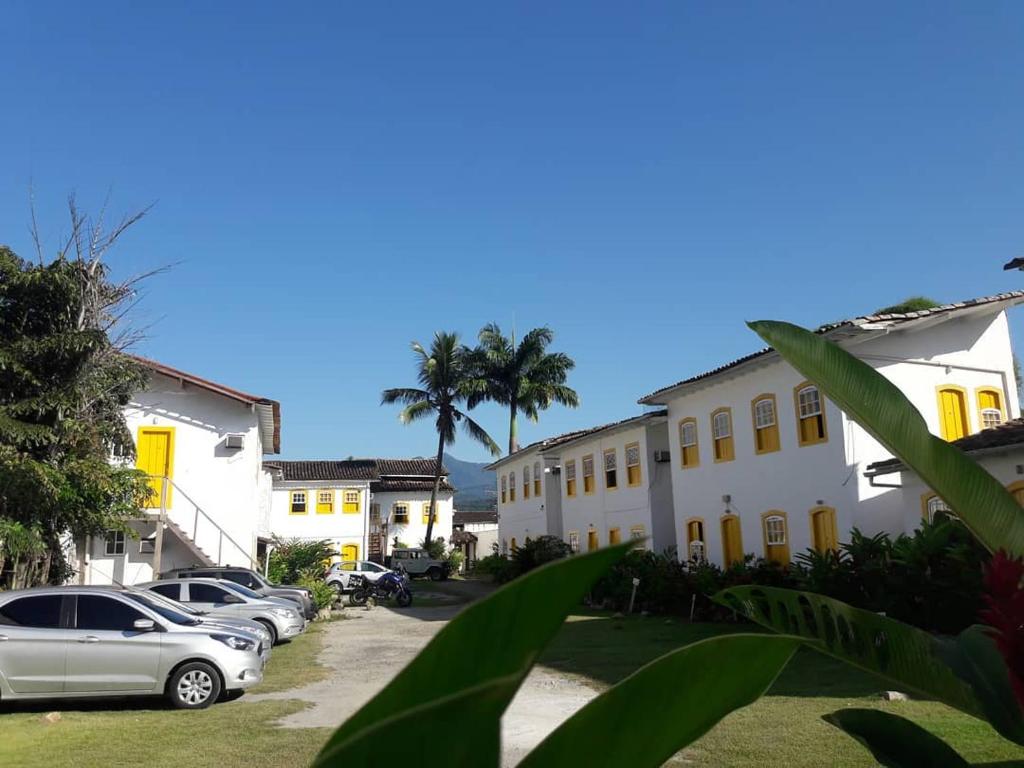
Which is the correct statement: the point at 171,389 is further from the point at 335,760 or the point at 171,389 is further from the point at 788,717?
Answer: the point at 335,760

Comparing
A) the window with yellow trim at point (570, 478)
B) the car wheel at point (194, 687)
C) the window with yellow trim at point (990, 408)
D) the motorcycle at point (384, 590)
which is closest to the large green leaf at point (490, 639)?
the car wheel at point (194, 687)

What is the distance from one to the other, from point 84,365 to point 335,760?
1950 cm

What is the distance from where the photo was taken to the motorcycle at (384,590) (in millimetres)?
30484

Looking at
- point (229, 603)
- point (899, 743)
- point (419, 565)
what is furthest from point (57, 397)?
point (419, 565)

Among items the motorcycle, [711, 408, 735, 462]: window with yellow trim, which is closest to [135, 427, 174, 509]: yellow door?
the motorcycle

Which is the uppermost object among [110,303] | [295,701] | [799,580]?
[110,303]

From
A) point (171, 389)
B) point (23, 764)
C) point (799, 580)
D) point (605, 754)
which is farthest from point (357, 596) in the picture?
point (605, 754)

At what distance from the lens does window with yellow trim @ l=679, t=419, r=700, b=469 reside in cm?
2572

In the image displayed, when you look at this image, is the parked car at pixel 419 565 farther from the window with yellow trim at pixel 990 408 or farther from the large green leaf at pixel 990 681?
the large green leaf at pixel 990 681

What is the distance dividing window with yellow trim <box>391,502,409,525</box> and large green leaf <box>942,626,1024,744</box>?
53.8m

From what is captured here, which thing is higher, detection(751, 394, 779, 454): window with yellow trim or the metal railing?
detection(751, 394, 779, 454): window with yellow trim

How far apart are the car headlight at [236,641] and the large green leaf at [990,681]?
11721mm

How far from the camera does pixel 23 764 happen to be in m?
8.75

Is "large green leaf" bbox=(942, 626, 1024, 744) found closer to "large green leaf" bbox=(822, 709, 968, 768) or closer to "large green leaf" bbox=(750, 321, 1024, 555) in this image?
"large green leaf" bbox=(822, 709, 968, 768)
